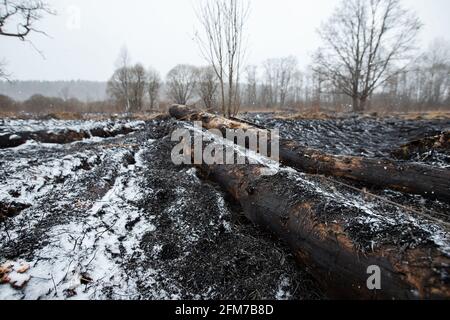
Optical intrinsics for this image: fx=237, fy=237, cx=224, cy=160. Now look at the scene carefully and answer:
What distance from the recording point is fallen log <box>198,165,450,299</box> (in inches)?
46.6

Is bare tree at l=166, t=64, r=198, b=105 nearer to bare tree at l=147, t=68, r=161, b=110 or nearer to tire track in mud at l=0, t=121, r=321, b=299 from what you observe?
bare tree at l=147, t=68, r=161, b=110

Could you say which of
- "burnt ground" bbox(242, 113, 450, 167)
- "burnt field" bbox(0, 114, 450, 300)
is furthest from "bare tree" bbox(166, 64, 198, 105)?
"burnt field" bbox(0, 114, 450, 300)

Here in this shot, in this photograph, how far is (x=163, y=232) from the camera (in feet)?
7.48

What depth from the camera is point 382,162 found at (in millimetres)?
3068

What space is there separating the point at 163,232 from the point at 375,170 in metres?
2.66

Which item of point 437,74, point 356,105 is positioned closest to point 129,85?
point 356,105

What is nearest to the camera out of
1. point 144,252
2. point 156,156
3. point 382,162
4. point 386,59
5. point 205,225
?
point 144,252

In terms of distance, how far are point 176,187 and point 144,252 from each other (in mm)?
1145

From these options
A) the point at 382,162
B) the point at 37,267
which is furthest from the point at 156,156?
the point at 382,162

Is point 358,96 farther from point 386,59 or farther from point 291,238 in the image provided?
point 291,238

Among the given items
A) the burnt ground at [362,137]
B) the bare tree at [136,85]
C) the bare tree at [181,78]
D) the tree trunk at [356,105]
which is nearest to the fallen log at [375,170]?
the burnt ground at [362,137]

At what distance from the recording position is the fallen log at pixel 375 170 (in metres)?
2.61

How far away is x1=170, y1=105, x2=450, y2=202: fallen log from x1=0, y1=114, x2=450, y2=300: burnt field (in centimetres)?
11
